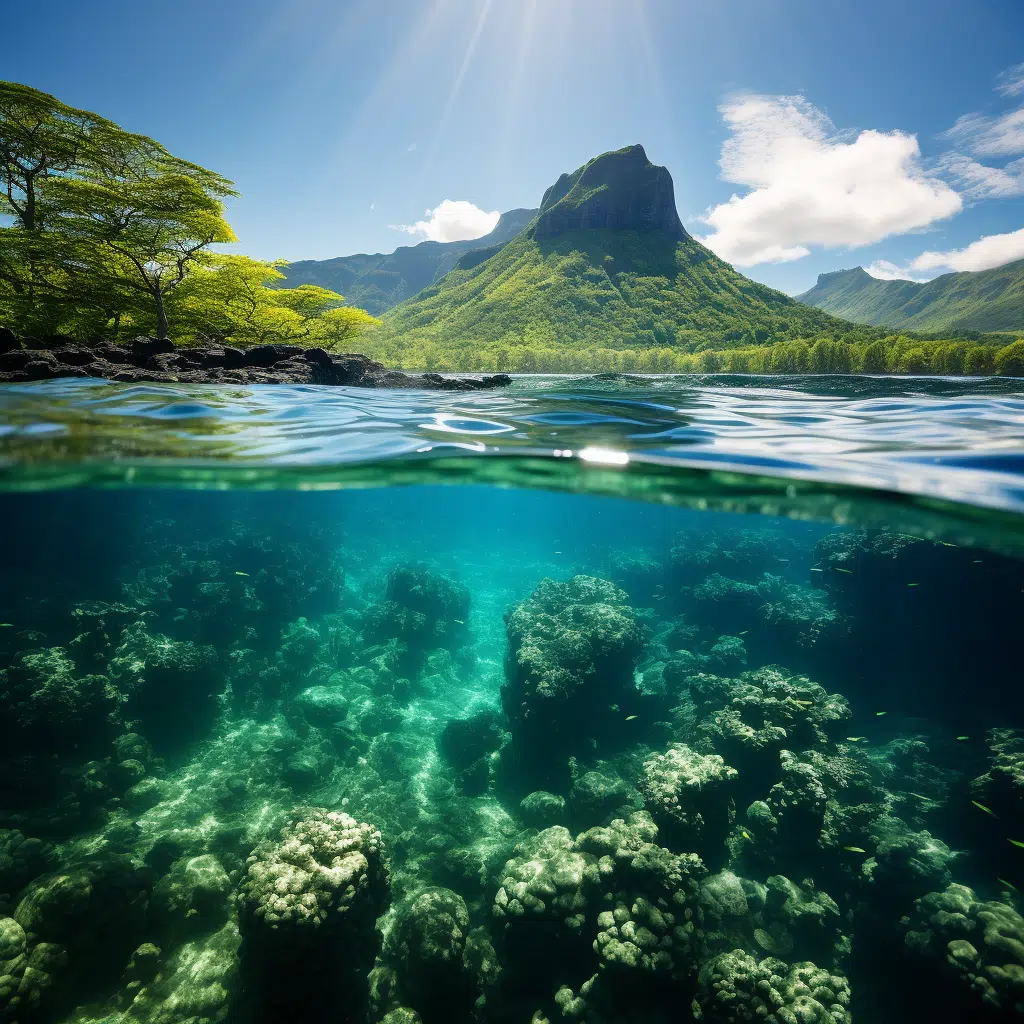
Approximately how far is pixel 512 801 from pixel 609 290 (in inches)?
3358

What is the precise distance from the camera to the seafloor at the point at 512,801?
22.3ft

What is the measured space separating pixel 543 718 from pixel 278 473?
8.73 meters

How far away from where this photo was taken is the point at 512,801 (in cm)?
1153

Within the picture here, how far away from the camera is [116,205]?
14.4m

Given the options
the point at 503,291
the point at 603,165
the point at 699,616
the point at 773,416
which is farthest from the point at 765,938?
the point at 603,165

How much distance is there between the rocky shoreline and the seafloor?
7.44 m

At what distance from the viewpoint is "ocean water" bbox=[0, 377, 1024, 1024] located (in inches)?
262

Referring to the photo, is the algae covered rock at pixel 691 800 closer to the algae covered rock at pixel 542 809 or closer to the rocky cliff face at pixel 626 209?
the algae covered rock at pixel 542 809

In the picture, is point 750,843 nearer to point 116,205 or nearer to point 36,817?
point 36,817

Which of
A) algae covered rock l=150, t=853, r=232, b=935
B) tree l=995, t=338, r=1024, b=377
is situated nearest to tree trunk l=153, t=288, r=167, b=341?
algae covered rock l=150, t=853, r=232, b=935

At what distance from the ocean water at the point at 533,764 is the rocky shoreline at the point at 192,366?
1.98 m

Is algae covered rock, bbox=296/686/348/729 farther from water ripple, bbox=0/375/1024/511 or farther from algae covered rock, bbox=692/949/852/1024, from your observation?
algae covered rock, bbox=692/949/852/1024

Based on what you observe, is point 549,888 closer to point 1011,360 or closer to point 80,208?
point 80,208

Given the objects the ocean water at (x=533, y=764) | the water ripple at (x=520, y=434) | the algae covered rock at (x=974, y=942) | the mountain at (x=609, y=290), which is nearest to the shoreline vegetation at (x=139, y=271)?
the water ripple at (x=520, y=434)
